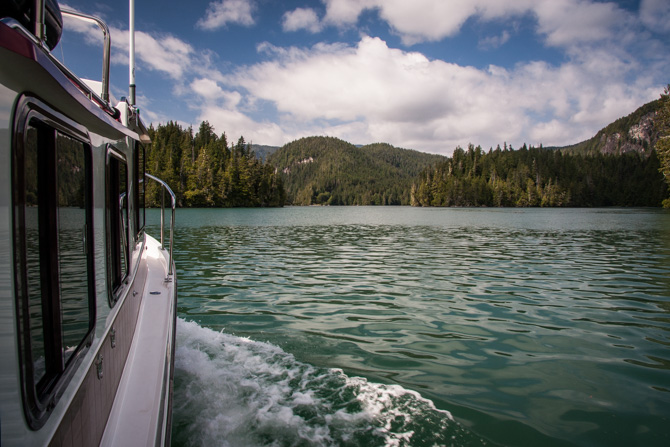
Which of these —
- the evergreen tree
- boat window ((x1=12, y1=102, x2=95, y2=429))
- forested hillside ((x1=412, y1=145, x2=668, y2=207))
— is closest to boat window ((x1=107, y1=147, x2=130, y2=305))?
boat window ((x1=12, y1=102, x2=95, y2=429))

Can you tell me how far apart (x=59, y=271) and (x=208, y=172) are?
324ft

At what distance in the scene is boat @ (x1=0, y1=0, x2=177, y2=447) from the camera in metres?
1.59

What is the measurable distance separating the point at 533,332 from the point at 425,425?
3.98 m

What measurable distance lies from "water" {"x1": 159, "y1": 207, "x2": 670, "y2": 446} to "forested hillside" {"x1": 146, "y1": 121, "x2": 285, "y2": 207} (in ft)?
266

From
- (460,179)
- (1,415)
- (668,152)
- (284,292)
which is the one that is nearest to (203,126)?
(460,179)

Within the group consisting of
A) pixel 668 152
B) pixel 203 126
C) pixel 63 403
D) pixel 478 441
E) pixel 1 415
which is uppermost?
pixel 203 126

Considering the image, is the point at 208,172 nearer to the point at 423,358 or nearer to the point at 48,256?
the point at 423,358

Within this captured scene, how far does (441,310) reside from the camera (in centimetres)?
870

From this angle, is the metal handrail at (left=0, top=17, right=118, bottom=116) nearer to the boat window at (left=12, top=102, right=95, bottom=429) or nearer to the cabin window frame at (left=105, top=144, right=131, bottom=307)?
the boat window at (left=12, top=102, right=95, bottom=429)

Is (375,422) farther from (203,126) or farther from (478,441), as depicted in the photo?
(203,126)

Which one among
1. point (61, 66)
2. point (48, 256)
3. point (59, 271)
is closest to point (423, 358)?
point (59, 271)

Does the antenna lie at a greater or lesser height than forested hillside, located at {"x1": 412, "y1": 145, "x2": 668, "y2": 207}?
lesser

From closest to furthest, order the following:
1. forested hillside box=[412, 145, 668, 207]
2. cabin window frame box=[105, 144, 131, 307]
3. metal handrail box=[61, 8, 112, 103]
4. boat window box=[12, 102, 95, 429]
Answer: boat window box=[12, 102, 95, 429], cabin window frame box=[105, 144, 131, 307], metal handrail box=[61, 8, 112, 103], forested hillside box=[412, 145, 668, 207]

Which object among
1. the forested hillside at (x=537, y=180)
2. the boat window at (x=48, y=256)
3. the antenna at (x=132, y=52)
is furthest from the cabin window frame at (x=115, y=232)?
the forested hillside at (x=537, y=180)
